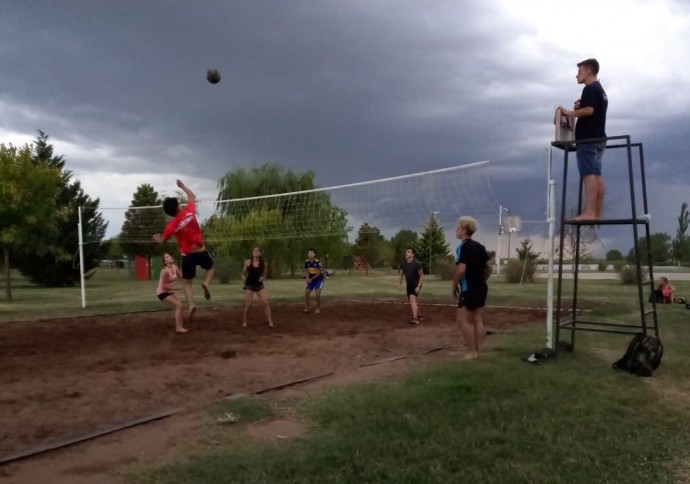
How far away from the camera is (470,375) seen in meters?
6.68

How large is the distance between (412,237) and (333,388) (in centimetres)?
3880

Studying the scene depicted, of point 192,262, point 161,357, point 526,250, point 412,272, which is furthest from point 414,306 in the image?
point 526,250

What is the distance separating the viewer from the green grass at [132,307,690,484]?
3969mm

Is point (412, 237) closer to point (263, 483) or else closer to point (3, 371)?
point (3, 371)

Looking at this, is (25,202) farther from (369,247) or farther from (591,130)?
(369,247)

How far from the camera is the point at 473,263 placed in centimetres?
770


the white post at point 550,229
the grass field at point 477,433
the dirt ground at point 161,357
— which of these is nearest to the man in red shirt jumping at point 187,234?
the dirt ground at point 161,357

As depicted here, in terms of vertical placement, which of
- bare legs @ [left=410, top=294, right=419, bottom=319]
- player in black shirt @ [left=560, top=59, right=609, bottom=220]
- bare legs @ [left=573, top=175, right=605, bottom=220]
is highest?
player in black shirt @ [left=560, top=59, right=609, bottom=220]

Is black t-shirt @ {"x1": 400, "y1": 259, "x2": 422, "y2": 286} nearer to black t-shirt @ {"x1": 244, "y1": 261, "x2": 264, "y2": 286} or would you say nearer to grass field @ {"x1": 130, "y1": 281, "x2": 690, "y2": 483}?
black t-shirt @ {"x1": 244, "y1": 261, "x2": 264, "y2": 286}

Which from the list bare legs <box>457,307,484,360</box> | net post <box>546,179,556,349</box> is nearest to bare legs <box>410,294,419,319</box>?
bare legs <box>457,307,484,360</box>

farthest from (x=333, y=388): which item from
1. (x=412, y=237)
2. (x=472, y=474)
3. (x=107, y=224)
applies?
(x=412, y=237)

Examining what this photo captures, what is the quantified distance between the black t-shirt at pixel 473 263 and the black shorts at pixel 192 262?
4437mm

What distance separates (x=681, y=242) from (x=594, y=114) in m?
44.7

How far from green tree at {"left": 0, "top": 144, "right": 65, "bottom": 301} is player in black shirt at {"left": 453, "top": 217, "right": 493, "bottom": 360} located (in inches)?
693
